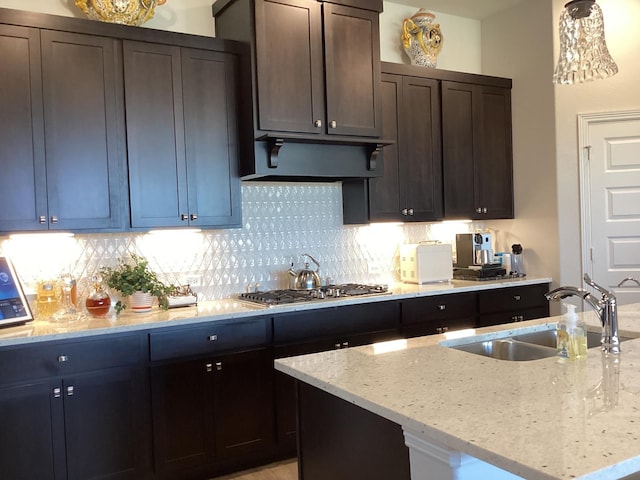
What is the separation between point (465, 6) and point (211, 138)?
2.58 m

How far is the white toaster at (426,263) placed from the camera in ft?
14.0

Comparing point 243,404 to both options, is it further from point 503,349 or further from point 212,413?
point 503,349

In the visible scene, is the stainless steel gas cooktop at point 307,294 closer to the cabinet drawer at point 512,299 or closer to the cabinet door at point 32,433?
the cabinet drawer at point 512,299

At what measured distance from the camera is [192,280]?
372cm

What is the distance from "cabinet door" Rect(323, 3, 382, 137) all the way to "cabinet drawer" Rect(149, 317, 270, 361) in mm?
1339

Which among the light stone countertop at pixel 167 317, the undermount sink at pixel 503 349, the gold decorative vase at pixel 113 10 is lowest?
the undermount sink at pixel 503 349

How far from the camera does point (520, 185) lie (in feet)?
15.6

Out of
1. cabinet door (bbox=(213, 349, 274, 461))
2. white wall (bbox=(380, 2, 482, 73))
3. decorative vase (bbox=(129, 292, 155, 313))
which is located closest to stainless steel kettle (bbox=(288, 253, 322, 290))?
cabinet door (bbox=(213, 349, 274, 461))

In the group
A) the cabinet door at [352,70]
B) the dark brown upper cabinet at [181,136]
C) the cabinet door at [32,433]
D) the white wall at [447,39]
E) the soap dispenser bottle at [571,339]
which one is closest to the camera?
the soap dispenser bottle at [571,339]

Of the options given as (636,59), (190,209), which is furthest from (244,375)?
(636,59)

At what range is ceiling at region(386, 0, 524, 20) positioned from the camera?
15.2 feet

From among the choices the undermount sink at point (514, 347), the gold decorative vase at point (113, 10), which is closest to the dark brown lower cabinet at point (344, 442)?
the undermount sink at point (514, 347)

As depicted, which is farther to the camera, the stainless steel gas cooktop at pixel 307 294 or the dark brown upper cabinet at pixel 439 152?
the dark brown upper cabinet at pixel 439 152

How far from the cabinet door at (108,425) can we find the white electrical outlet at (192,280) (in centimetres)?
84
